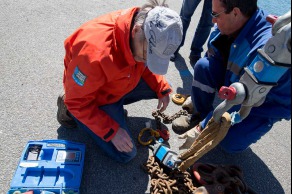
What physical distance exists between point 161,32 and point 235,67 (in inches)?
35.3


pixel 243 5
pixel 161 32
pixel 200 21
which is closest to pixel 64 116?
pixel 161 32

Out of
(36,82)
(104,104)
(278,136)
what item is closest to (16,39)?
(36,82)

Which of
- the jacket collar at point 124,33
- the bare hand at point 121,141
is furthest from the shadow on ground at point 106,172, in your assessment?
the jacket collar at point 124,33

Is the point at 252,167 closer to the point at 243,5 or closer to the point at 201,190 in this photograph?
the point at 201,190

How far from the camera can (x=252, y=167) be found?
2471 millimetres

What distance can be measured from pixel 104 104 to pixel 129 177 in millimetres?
625

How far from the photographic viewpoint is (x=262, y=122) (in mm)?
2146

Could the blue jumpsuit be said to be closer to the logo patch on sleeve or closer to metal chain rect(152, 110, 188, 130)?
metal chain rect(152, 110, 188, 130)

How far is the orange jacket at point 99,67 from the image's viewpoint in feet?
5.43

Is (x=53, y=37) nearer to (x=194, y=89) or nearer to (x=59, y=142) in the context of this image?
(x=59, y=142)

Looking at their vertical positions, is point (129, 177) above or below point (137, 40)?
below

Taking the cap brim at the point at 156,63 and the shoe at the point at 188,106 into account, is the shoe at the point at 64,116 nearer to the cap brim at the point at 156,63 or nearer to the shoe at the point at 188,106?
the cap brim at the point at 156,63

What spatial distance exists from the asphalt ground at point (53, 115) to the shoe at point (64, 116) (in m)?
0.06

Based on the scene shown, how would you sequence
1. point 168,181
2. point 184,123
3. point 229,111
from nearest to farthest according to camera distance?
point 168,181, point 229,111, point 184,123
